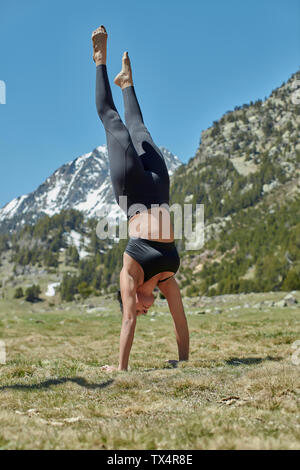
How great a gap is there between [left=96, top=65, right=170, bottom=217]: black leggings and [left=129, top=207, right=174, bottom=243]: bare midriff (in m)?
0.17

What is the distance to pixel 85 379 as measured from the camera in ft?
21.2

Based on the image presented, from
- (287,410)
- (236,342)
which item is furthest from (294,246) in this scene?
(287,410)

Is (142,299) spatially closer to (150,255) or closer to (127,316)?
(127,316)

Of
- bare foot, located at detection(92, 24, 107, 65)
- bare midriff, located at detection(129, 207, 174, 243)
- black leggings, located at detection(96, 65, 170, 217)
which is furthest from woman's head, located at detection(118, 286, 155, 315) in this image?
bare foot, located at detection(92, 24, 107, 65)

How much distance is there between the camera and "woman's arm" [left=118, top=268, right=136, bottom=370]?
7164 millimetres

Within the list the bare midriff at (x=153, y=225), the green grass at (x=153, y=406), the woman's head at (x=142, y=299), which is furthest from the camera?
the woman's head at (x=142, y=299)

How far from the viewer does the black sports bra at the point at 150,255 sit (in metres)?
7.43

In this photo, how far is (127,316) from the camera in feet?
23.9

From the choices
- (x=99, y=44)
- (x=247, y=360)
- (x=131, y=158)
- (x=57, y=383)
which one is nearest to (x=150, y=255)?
(x=131, y=158)

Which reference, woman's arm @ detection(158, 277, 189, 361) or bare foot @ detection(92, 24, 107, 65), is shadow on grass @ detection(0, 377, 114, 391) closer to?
woman's arm @ detection(158, 277, 189, 361)

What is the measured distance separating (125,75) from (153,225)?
3.77 meters

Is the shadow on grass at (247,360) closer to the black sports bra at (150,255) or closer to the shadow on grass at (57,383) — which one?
the black sports bra at (150,255)

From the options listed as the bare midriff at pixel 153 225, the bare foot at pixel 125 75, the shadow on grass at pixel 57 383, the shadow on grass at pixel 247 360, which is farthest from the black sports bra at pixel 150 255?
the bare foot at pixel 125 75

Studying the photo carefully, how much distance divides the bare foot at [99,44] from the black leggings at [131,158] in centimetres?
18
